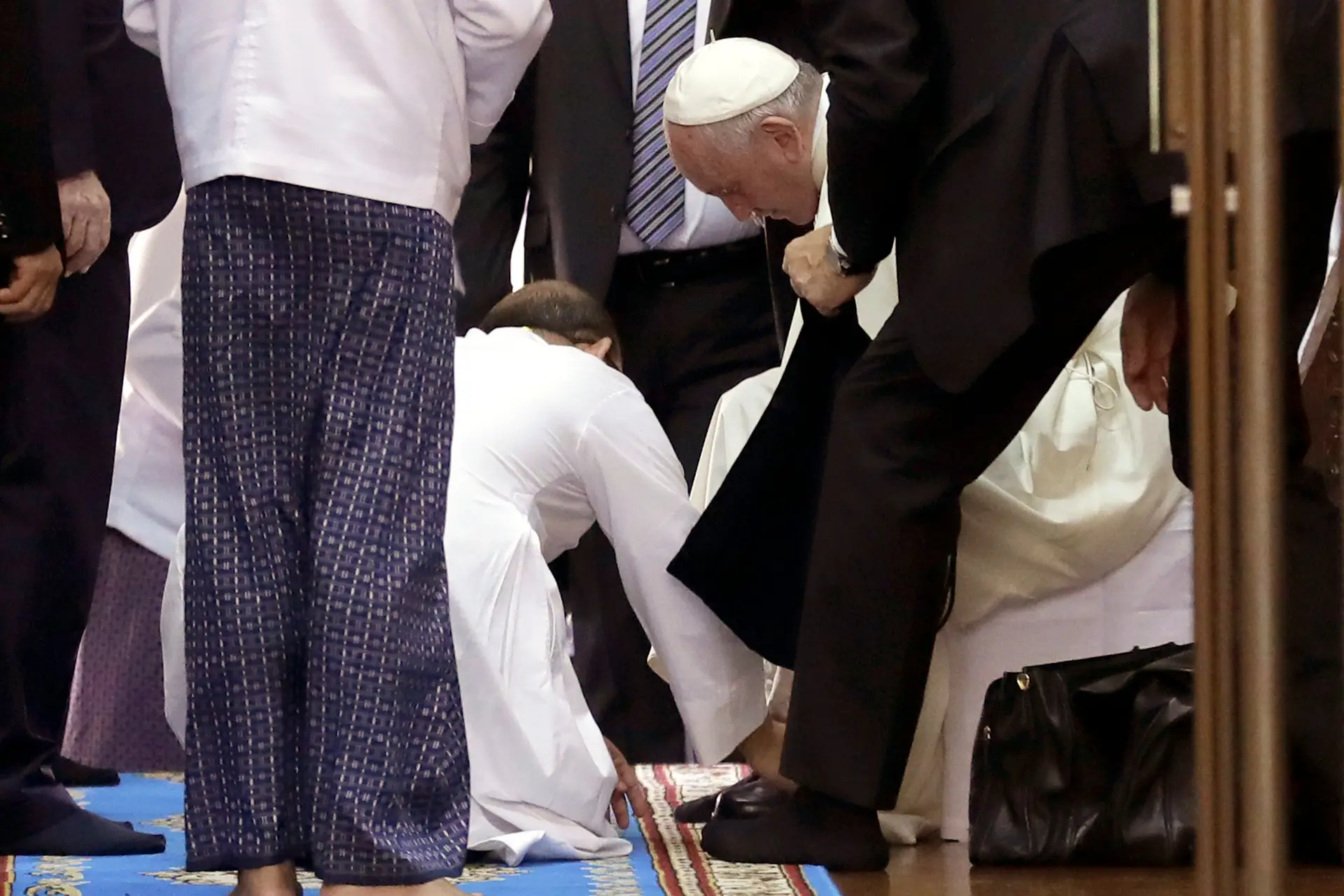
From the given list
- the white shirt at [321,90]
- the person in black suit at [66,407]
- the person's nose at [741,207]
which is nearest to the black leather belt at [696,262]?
the person's nose at [741,207]

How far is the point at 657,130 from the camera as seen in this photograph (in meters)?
3.54

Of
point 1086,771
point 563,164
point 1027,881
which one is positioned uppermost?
point 563,164

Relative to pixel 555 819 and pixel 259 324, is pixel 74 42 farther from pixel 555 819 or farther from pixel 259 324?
pixel 555 819

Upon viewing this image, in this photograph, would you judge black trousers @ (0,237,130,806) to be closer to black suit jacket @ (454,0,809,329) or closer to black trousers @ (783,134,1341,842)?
black trousers @ (783,134,1341,842)

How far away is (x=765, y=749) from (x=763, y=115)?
0.86 meters

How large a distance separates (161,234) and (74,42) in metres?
1.36

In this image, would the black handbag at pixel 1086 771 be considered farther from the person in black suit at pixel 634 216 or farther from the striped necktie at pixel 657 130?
the striped necktie at pixel 657 130

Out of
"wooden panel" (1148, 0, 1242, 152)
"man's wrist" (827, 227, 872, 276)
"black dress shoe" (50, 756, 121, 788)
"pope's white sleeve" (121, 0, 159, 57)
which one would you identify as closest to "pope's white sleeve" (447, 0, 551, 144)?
"pope's white sleeve" (121, 0, 159, 57)

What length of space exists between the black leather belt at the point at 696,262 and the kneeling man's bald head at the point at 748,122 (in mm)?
768

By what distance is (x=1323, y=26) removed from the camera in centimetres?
196

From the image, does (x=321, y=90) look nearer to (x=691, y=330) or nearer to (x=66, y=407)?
(x=66, y=407)

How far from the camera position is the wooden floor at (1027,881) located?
2.16m

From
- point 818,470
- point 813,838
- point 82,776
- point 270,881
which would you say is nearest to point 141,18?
point 270,881

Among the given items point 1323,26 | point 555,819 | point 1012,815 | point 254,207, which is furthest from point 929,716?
point 254,207
